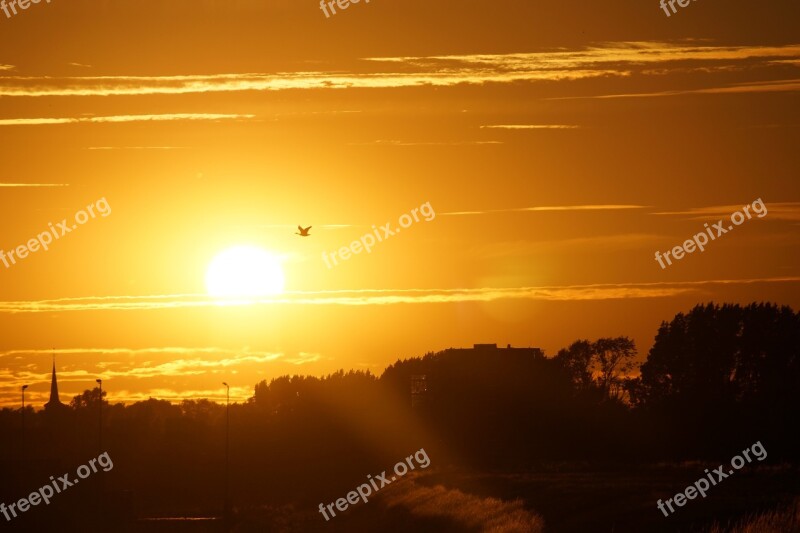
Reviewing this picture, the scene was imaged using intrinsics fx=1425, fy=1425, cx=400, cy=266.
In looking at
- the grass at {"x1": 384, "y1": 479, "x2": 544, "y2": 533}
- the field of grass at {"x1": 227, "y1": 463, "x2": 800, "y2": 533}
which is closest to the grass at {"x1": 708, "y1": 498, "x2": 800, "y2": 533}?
the field of grass at {"x1": 227, "y1": 463, "x2": 800, "y2": 533}

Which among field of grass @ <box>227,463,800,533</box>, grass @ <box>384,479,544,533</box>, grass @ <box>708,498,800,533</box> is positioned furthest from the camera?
A: grass @ <box>384,479,544,533</box>

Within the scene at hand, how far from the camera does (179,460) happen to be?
151500mm

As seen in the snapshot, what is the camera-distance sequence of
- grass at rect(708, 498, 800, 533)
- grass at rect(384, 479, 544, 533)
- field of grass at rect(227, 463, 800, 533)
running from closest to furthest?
grass at rect(708, 498, 800, 533), field of grass at rect(227, 463, 800, 533), grass at rect(384, 479, 544, 533)

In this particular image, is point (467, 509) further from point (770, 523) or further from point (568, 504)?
point (770, 523)

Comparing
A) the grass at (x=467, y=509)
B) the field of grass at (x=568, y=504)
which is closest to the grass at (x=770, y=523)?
the field of grass at (x=568, y=504)

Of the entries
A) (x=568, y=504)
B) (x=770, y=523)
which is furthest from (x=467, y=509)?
(x=770, y=523)

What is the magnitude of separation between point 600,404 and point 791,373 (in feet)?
58.6

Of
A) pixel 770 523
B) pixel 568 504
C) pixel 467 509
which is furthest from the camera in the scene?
pixel 467 509

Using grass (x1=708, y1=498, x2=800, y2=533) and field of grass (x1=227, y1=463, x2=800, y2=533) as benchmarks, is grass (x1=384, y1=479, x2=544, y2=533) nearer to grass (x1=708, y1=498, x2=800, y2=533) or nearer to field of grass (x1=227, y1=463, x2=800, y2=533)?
field of grass (x1=227, y1=463, x2=800, y2=533)

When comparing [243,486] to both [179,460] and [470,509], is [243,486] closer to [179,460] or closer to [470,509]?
[179,460]

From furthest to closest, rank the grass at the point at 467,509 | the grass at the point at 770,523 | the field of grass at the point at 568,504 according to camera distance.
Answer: the grass at the point at 467,509 < the field of grass at the point at 568,504 < the grass at the point at 770,523

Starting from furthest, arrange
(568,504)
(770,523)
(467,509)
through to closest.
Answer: (467,509) → (568,504) → (770,523)

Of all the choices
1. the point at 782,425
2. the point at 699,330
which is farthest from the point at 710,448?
the point at 699,330

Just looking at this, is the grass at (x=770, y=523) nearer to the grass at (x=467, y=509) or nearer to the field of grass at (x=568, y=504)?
the field of grass at (x=568, y=504)
